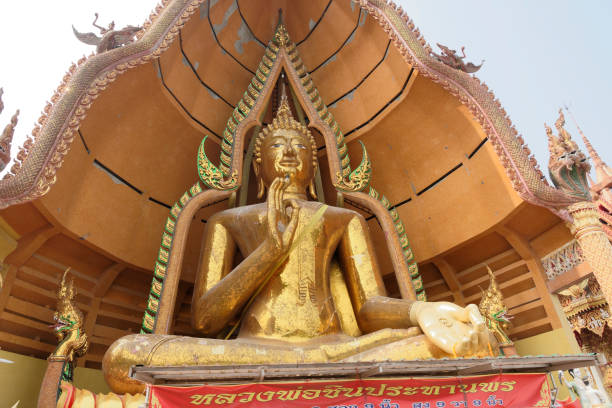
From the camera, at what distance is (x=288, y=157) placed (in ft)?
12.9

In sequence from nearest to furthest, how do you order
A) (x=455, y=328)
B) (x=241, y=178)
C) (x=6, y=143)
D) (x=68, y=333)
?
(x=455, y=328) → (x=6, y=143) → (x=68, y=333) → (x=241, y=178)

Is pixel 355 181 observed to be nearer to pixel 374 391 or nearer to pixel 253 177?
pixel 253 177

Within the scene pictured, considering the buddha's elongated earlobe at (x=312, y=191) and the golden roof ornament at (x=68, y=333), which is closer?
the golden roof ornament at (x=68, y=333)

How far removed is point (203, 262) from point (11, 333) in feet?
5.70

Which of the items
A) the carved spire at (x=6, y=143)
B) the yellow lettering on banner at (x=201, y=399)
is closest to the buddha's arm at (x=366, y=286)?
the yellow lettering on banner at (x=201, y=399)

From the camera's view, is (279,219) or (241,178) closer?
(279,219)

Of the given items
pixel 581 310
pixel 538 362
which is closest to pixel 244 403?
pixel 538 362

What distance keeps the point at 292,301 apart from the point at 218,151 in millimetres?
2620

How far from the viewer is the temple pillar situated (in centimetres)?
340

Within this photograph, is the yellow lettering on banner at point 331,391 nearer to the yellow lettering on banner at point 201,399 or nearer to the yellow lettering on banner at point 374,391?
the yellow lettering on banner at point 374,391

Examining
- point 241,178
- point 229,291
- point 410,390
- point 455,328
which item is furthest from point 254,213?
point 410,390

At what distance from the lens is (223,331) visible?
3.28 meters

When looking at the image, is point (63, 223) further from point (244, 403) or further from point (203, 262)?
point (244, 403)

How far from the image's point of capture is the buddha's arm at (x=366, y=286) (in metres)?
2.90
